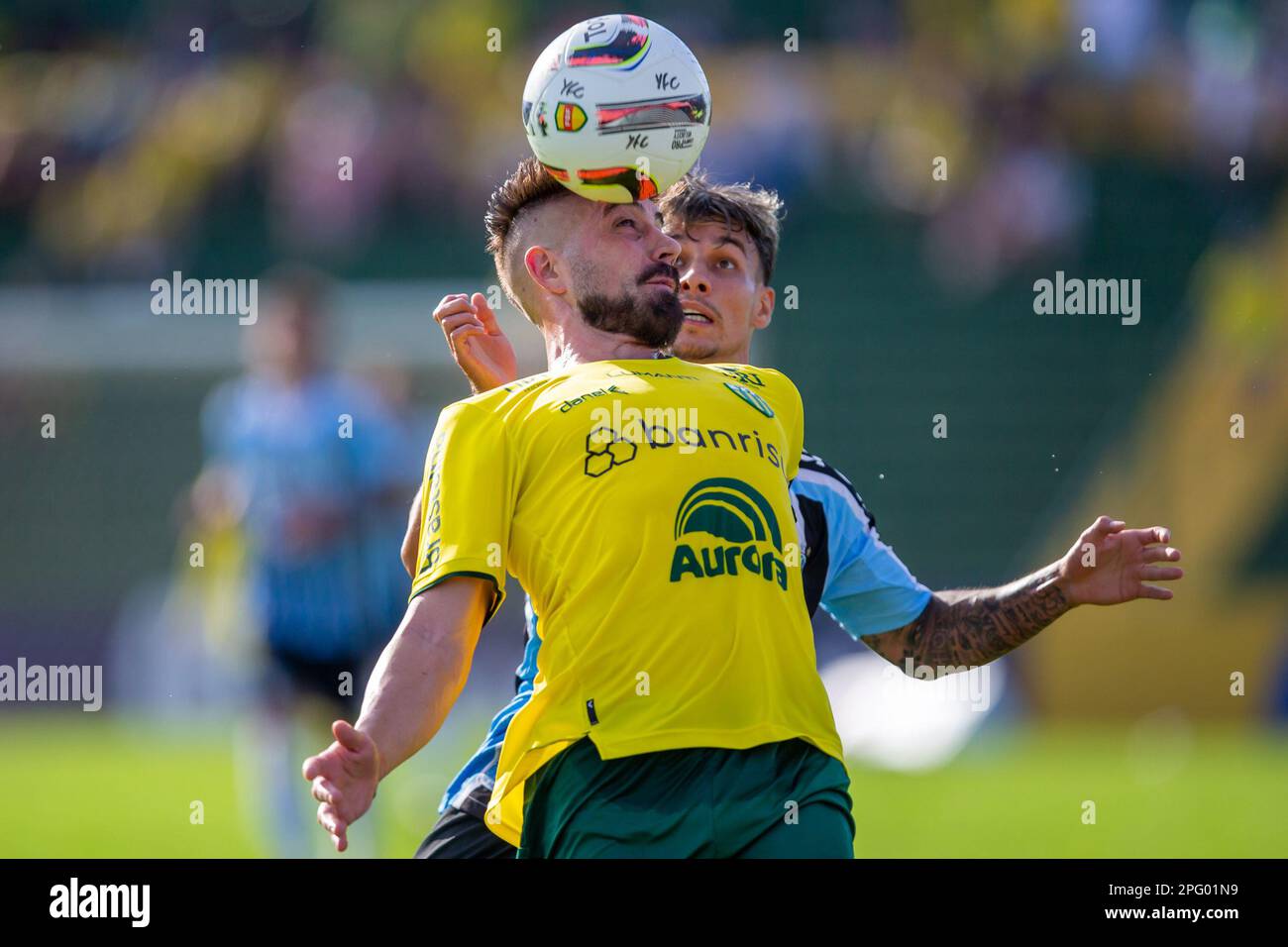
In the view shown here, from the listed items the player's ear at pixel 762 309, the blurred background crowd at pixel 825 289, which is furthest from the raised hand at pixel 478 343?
the blurred background crowd at pixel 825 289

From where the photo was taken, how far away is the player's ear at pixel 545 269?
4105mm

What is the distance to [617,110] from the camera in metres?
4.26

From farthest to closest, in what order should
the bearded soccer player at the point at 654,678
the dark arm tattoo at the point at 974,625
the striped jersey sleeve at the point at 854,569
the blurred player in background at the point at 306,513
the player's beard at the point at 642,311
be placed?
the blurred player in background at the point at 306,513 < the striped jersey sleeve at the point at 854,569 < the dark arm tattoo at the point at 974,625 < the player's beard at the point at 642,311 < the bearded soccer player at the point at 654,678

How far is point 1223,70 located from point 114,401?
Answer: 1111cm

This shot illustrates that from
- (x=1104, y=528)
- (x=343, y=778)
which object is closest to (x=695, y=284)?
(x=1104, y=528)

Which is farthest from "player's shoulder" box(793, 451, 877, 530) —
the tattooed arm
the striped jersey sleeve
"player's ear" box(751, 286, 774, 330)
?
"player's ear" box(751, 286, 774, 330)

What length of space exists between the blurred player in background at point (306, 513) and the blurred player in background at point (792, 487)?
5.11 m

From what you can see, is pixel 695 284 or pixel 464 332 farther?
pixel 695 284

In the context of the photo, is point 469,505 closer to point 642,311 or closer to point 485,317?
point 642,311

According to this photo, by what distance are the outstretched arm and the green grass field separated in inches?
202

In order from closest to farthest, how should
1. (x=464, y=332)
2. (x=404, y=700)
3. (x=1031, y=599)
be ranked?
(x=404, y=700) < (x=464, y=332) < (x=1031, y=599)

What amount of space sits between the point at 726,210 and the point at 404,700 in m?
2.29

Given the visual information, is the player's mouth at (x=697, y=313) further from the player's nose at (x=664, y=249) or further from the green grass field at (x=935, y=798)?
the green grass field at (x=935, y=798)

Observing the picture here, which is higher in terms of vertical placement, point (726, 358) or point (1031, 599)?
point (726, 358)
